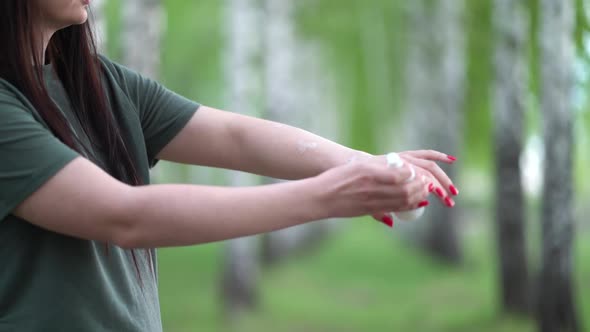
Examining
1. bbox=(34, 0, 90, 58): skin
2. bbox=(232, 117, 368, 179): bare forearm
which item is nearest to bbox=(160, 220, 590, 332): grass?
bbox=(232, 117, 368, 179): bare forearm

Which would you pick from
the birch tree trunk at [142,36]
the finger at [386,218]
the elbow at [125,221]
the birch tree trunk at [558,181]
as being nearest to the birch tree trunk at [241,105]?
the birch tree trunk at [142,36]

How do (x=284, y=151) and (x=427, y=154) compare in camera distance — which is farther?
(x=284, y=151)

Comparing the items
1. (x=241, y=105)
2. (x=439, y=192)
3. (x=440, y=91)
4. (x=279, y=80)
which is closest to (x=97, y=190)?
(x=439, y=192)

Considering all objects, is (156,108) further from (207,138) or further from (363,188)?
(363,188)

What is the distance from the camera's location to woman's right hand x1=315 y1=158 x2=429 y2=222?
1.72 metres

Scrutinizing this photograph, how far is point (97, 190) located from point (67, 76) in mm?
478

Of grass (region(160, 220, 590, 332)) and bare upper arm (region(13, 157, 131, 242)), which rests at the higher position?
bare upper arm (region(13, 157, 131, 242))

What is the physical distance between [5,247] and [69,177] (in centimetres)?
26

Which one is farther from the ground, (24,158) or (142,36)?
(24,158)

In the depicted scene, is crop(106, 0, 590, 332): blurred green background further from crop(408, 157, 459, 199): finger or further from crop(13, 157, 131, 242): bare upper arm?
crop(13, 157, 131, 242): bare upper arm

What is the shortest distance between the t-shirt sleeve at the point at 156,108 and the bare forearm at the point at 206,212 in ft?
1.62

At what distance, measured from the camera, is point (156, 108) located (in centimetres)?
222

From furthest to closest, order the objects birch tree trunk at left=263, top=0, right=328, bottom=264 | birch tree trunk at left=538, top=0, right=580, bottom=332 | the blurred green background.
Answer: birch tree trunk at left=263, top=0, right=328, bottom=264, the blurred green background, birch tree trunk at left=538, top=0, right=580, bottom=332

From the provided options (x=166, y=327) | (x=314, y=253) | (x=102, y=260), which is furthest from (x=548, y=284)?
(x=314, y=253)
